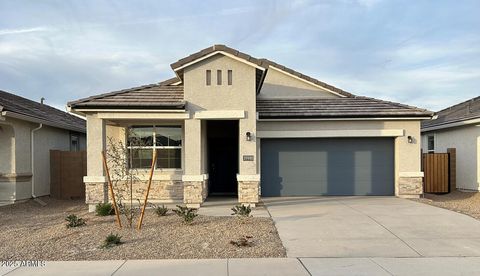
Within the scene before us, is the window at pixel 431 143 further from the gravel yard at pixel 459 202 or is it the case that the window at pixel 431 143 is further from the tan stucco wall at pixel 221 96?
the tan stucco wall at pixel 221 96

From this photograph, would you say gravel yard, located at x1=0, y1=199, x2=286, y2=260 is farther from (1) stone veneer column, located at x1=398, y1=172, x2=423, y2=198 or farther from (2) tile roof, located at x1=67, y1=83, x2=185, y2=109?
(1) stone veneer column, located at x1=398, y1=172, x2=423, y2=198

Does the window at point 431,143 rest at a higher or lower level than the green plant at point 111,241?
higher

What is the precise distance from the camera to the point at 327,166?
16.4 meters

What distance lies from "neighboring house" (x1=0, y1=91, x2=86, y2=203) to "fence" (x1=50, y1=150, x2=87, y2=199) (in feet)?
0.84

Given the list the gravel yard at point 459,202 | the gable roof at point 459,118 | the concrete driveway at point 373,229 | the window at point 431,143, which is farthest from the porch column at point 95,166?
the window at point 431,143

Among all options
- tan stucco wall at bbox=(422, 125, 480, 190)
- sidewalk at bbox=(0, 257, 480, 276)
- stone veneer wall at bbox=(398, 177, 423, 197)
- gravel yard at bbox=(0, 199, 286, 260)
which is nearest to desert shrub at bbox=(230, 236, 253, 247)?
gravel yard at bbox=(0, 199, 286, 260)

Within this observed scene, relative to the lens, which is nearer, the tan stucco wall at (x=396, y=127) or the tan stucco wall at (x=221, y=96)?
the tan stucco wall at (x=221, y=96)

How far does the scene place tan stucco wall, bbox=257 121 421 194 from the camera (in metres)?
15.8

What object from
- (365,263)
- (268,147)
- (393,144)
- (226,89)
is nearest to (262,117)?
(268,147)

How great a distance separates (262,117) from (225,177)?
3.98 m

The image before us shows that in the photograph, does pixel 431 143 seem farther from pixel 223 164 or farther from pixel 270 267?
pixel 270 267

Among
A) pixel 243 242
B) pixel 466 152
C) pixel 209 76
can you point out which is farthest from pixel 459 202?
pixel 243 242

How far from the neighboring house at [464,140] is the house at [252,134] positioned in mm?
2536

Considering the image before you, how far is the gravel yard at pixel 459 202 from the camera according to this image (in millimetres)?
13133
